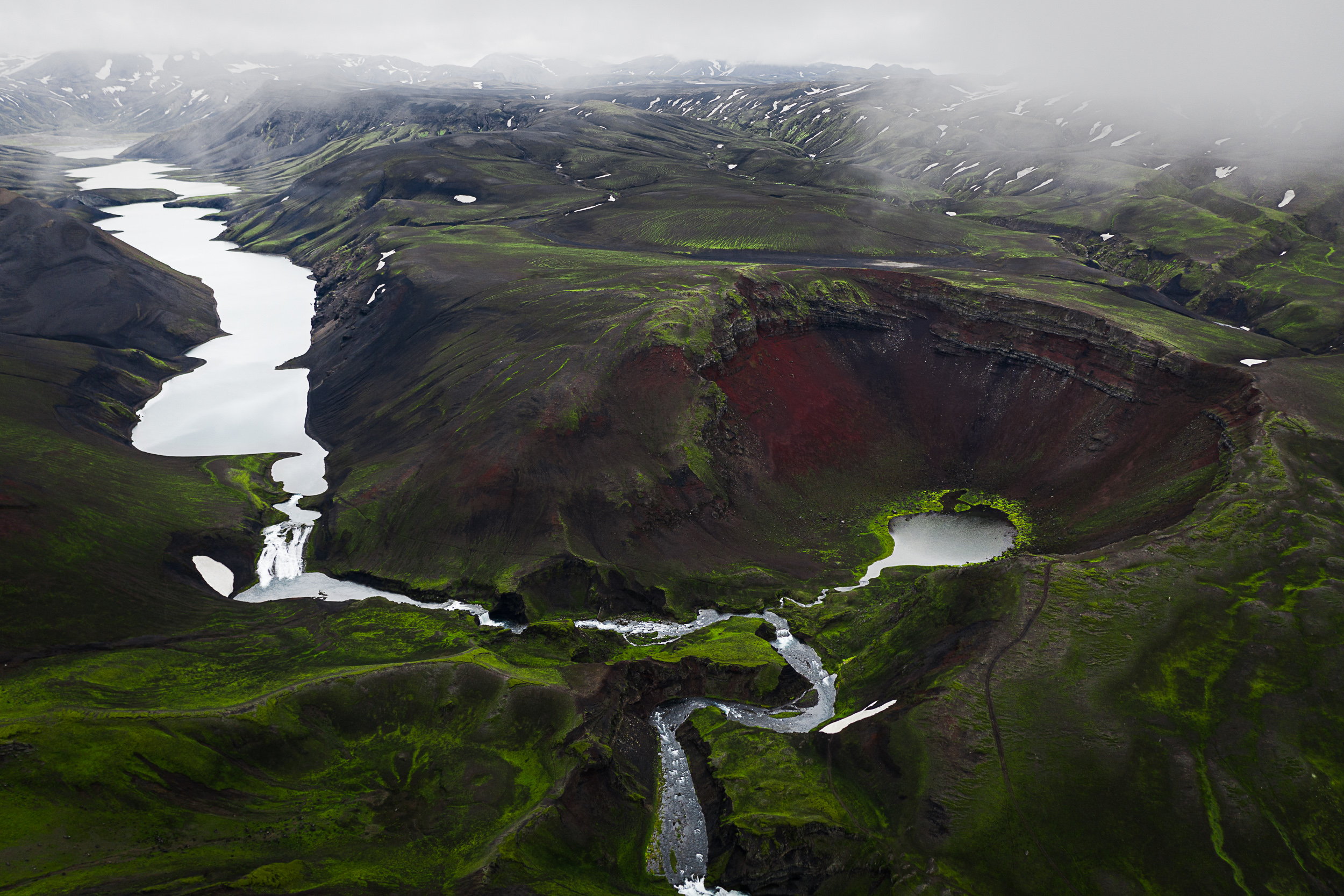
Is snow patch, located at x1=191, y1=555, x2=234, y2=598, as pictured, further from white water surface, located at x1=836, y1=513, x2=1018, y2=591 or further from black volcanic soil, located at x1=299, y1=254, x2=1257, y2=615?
white water surface, located at x1=836, y1=513, x2=1018, y2=591

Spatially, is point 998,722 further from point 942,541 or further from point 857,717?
point 942,541

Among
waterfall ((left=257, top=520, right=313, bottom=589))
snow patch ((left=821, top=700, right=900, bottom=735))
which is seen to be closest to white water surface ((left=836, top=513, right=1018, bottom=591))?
snow patch ((left=821, top=700, right=900, bottom=735))

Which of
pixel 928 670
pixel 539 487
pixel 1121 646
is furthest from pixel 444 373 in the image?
pixel 1121 646

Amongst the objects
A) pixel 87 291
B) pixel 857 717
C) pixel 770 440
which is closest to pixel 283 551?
pixel 770 440

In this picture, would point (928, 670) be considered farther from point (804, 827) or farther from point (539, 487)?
point (539, 487)

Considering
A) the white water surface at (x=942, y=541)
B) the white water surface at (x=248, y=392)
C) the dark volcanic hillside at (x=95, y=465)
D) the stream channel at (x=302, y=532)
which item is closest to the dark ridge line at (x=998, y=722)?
the stream channel at (x=302, y=532)

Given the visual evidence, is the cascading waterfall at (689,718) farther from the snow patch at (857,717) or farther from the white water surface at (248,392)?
the white water surface at (248,392)
